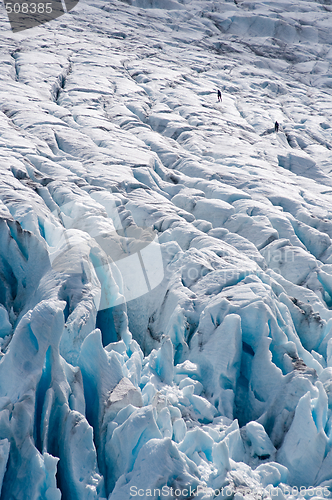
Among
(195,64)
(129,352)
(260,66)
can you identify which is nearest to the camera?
(129,352)

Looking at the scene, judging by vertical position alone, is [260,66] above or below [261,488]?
above

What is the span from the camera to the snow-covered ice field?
6719 millimetres

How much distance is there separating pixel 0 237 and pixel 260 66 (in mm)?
33000

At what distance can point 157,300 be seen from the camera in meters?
11.1

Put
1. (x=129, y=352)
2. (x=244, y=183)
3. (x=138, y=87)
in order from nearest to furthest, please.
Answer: (x=129, y=352), (x=244, y=183), (x=138, y=87)

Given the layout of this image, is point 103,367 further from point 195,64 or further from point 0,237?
point 195,64

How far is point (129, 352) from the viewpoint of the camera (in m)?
9.29

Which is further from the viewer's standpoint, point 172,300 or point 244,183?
point 244,183

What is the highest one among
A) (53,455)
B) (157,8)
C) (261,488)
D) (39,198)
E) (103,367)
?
(157,8)

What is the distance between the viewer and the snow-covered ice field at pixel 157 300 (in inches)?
265

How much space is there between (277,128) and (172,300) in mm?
17230

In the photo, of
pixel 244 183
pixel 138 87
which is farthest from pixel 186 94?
pixel 244 183

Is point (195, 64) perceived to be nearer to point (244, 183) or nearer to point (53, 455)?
point (244, 183)

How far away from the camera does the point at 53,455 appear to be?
6.82 meters
